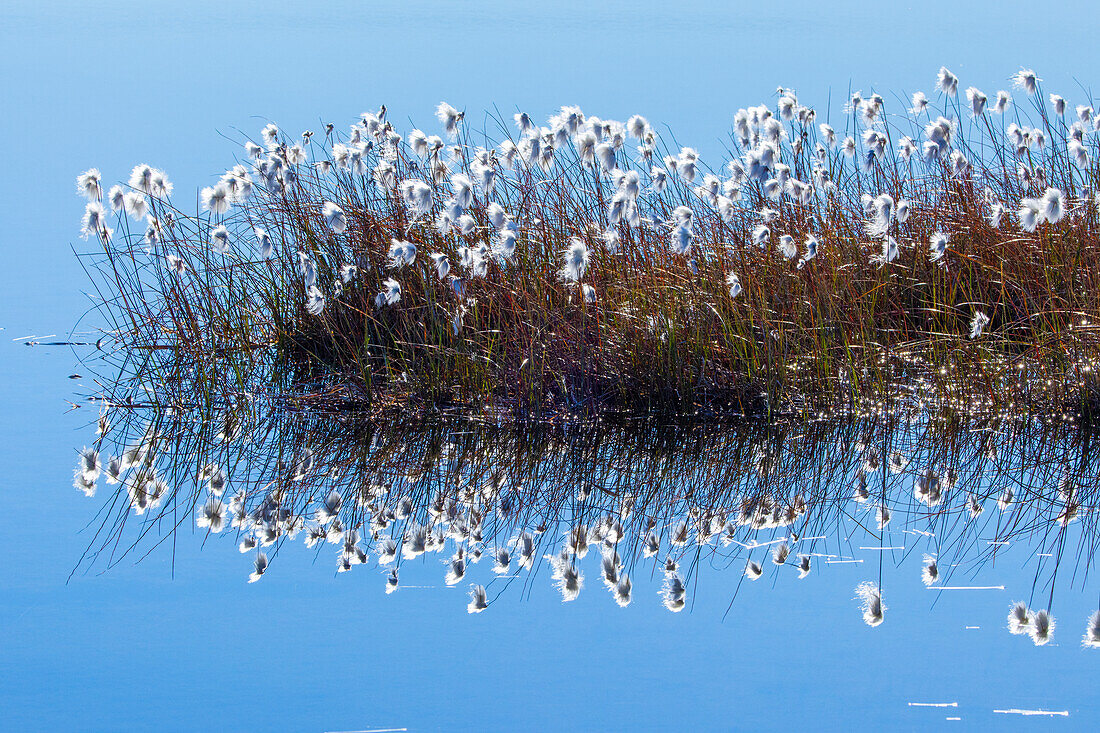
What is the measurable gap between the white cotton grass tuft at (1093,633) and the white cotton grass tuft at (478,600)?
4.48 feet

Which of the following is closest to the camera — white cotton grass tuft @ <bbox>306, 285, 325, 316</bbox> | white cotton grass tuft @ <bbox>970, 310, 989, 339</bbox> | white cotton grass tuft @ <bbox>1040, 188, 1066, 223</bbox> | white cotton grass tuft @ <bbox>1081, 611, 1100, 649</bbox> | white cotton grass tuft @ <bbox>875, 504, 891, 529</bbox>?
white cotton grass tuft @ <bbox>1081, 611, 1100, 649</bbox>

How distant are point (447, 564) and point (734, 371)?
5.12 ft

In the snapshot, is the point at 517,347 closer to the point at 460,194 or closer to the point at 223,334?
the point at 460,194

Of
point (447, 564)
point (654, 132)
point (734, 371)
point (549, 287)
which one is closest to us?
point (447, 564)

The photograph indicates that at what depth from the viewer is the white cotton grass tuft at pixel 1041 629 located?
2.74m

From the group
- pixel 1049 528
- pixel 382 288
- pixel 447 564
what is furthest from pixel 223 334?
pixel 1049 528

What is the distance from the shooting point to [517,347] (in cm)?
449

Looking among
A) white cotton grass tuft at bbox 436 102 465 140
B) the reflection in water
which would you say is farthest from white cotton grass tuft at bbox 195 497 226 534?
white cotton grass tuft at bbox 436 102 465 140

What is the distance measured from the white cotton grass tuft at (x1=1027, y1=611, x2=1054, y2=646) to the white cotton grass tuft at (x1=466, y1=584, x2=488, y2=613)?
1.25m

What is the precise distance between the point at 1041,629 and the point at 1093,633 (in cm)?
11

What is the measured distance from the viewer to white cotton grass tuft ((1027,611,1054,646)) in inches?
108

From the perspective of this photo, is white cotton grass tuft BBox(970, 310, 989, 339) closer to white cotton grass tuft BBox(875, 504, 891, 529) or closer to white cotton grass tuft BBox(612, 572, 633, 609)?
white cotton grass tuft BBox(875, 504, 891, 529)

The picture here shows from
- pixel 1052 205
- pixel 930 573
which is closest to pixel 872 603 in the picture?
pixel 930 573

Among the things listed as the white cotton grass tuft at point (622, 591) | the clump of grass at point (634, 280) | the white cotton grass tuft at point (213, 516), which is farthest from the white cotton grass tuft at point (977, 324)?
the white cotton grass tuft at point (213, 516)
